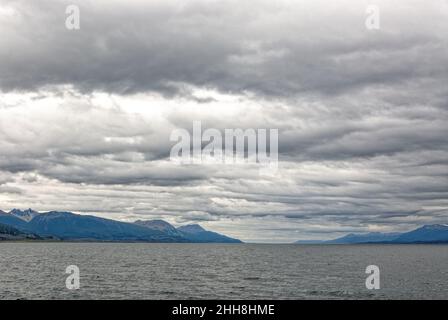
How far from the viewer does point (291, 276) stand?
15650 centimetres

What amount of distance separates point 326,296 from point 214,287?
30.8 m

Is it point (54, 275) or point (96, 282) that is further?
point (54, 275)

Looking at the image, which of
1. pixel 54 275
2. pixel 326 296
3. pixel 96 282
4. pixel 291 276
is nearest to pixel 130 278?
pixel 96 282

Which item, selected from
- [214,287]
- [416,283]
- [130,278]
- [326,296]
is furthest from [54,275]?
[416,283]

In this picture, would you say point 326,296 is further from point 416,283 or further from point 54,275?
point 54,275
